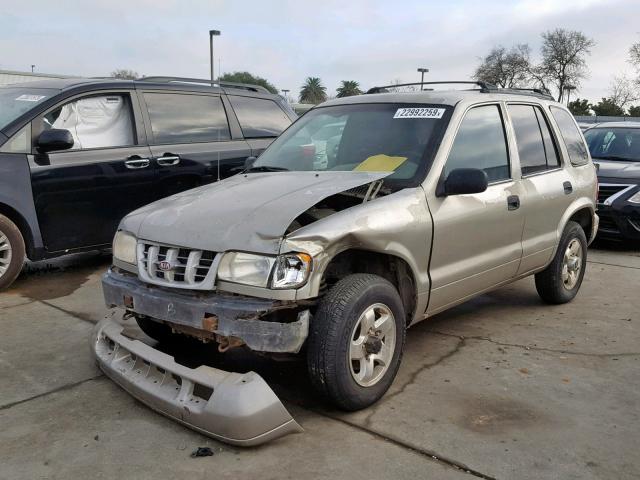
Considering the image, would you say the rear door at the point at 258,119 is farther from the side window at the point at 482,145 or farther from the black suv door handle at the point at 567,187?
the black suv door handle at the point at 567,187

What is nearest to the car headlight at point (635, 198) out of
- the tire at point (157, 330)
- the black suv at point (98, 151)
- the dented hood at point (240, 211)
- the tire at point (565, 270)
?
the tire at point (565, 270)

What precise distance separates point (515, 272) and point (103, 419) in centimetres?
302

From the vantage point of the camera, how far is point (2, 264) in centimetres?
542

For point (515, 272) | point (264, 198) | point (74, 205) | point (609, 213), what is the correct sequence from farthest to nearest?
point (609, 213) → point (74, 205) → point (515, 272) → point (264, 198)

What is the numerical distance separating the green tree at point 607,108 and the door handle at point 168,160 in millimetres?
47402

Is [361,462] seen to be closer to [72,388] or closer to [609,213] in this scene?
[72,388]

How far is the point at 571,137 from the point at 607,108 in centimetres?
4859

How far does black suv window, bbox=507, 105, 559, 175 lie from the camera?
184 inches

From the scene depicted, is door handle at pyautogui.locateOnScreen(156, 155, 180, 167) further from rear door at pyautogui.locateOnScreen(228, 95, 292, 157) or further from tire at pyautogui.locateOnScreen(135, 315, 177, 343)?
tire at pyautogui.locateOnScreen(135, 315, 177, 343)

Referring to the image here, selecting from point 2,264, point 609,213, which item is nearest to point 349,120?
point 2,264

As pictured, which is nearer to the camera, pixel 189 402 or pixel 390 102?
pixel 189 402

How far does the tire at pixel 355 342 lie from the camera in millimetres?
3027

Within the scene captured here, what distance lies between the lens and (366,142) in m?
4.18

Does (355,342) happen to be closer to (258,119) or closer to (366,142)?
(366,142)
